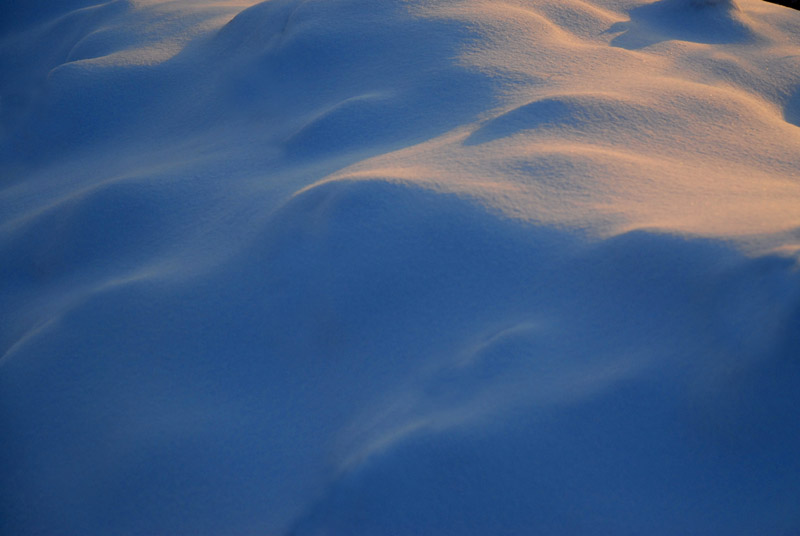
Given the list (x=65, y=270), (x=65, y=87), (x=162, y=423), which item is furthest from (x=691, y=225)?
(x=65, y=87)

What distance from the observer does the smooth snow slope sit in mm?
1121

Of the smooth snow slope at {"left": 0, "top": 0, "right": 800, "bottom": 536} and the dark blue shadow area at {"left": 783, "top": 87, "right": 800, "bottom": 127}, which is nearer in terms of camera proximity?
the smooth snow slope at {"left": 0, "top": 0, "right": 800, "bottom": 536}

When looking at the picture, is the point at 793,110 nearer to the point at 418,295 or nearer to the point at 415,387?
the point at 418,295

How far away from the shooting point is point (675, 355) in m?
1.17

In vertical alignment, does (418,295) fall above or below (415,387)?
above

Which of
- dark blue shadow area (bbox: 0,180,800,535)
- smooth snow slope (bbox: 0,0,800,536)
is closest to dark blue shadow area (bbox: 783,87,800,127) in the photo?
smooth snow slope (bbox: 0,0,800,536)

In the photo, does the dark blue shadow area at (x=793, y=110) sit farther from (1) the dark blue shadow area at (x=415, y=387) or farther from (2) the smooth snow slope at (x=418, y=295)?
(1) the dark blue shadow area at (x=415, y=387)

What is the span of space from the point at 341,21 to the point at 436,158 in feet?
3.21

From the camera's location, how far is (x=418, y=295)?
140cm

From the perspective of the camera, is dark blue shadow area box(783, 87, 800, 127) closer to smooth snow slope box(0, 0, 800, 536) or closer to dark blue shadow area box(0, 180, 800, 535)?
smooth snow slope box(0, 0, 800, 536)

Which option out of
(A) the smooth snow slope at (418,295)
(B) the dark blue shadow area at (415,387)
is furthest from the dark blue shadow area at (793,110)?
(B) the dark blue shadow area at (415,387)

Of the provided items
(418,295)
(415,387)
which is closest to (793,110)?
(418,295)

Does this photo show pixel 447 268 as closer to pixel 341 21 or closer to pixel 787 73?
pixel 341 21

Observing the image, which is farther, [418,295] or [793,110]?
[793,110]
